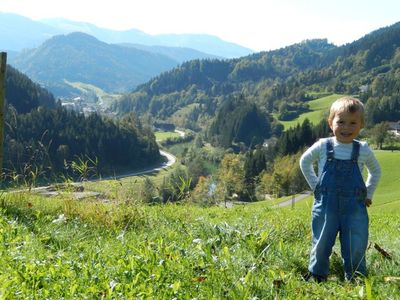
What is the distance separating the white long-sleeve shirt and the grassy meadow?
63 centimetres

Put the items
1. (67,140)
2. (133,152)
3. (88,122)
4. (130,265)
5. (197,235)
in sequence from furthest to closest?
(133,152), (88,122), (67,140), (197,235), (130,265)

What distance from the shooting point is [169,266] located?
12.0ft

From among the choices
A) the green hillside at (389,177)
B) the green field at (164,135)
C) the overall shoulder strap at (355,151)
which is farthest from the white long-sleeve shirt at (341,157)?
the green field at (164,135)

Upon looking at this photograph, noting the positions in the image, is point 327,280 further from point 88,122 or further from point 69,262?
point 88,122

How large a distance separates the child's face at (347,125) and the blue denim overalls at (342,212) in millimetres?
138

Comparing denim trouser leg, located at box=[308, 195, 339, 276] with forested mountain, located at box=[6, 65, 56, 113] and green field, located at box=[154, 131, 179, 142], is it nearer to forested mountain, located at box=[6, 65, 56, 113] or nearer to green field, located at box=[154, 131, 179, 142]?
forested mountain, located at box=[6, 65, 56, 113]

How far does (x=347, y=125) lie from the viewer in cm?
406

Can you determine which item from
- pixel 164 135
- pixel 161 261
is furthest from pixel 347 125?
pixel 164 135

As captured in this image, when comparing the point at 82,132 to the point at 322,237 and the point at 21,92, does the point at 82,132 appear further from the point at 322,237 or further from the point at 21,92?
the point at 322,237

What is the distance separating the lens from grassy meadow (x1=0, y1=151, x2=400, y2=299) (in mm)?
3207

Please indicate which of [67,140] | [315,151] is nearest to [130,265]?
[315,151]

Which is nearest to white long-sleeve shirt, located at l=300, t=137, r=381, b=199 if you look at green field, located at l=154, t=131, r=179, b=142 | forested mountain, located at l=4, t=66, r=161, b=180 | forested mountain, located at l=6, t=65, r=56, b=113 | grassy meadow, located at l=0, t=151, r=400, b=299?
grassy meadow, located at l=0, t=151, r=400, b=299

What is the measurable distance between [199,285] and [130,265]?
63 centimetres

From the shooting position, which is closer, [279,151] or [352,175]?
[352,175]
